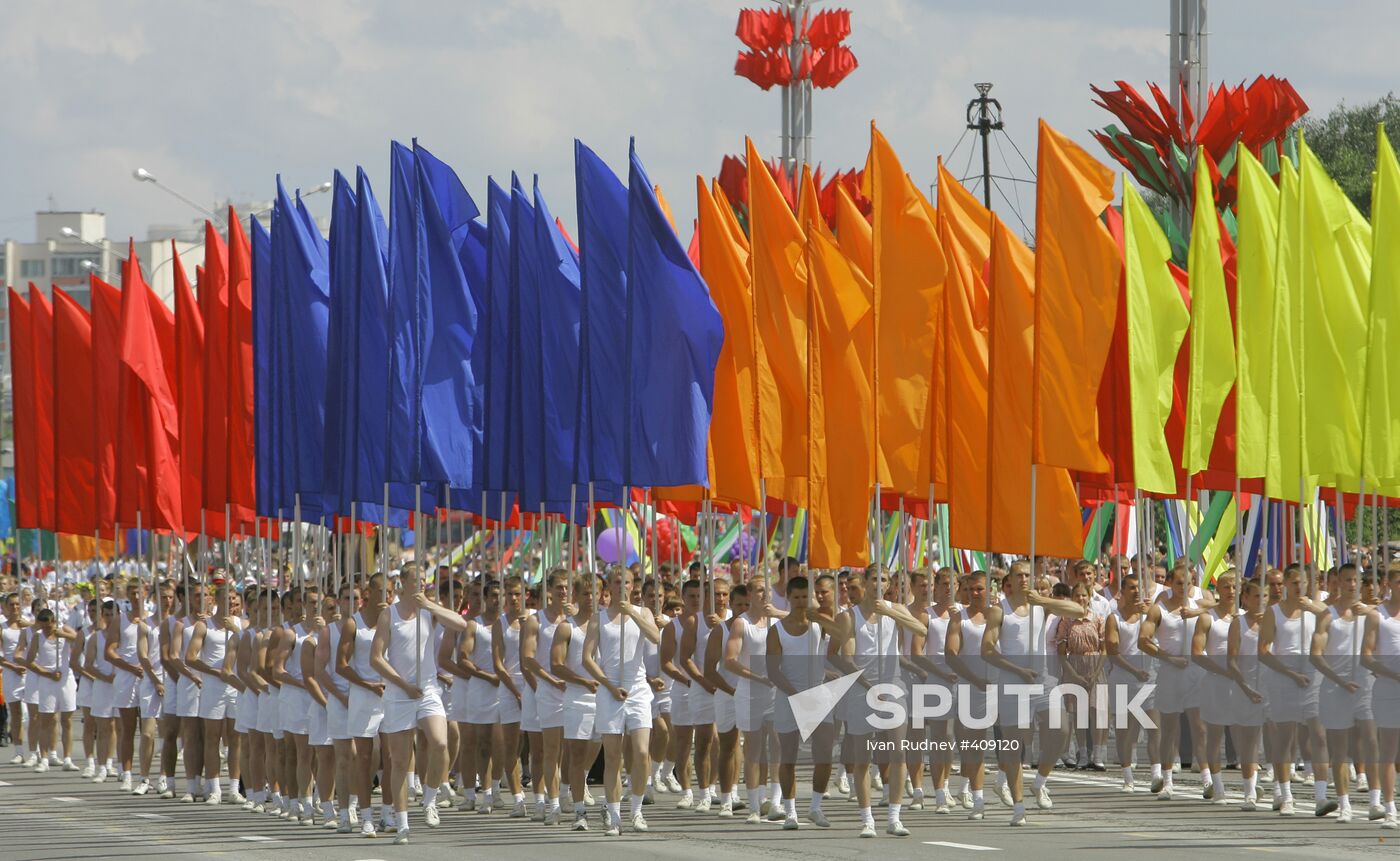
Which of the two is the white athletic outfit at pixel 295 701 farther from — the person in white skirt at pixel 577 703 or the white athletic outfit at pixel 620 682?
the white athletic outfit at pixel 620 682

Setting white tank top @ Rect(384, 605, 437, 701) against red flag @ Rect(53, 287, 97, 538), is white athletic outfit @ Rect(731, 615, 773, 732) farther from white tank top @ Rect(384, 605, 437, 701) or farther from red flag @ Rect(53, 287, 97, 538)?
red flag @ Rect(53, 287, 97, 538)

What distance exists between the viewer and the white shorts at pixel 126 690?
21.6m

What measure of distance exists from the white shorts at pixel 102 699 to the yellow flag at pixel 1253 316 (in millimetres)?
11440

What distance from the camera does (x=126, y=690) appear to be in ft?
71.3

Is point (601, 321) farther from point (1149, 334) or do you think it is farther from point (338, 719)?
point (1149, 334)

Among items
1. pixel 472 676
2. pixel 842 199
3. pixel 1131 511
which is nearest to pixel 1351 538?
pixel 1131 511

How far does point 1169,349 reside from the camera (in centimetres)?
1784

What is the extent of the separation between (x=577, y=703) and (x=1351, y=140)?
54500 millimetres

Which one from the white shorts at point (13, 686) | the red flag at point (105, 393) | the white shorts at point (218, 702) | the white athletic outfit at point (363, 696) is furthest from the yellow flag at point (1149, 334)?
the white shorts at point (13, 686)

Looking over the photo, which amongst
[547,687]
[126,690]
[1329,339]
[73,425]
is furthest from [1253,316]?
[73,425]

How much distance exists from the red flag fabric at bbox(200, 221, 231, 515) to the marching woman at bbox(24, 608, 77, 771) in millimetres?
3567

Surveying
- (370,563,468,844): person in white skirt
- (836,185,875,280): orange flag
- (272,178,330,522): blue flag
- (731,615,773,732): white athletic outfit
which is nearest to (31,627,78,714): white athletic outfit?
(272,178,330,522): blue flag

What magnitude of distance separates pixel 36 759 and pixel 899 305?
12.2 metres

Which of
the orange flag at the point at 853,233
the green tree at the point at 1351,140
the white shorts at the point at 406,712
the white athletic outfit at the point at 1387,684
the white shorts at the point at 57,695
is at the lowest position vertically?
the white shorts at the point at 57,695
